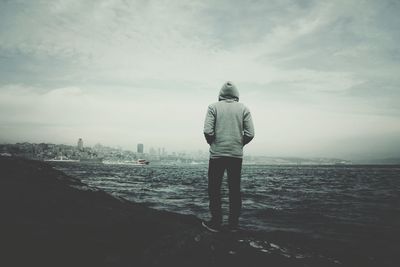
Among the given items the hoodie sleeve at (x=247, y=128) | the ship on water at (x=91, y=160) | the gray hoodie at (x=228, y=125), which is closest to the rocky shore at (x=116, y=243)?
the gray hoodie at (x=228, y=125)

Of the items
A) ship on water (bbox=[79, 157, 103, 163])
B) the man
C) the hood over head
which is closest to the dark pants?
the man

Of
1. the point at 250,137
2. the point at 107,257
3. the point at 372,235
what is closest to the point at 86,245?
the point at 107,257

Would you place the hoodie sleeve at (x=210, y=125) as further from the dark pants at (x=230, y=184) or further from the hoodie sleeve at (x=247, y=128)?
the hoodie sleeve at (x=247, y=128)

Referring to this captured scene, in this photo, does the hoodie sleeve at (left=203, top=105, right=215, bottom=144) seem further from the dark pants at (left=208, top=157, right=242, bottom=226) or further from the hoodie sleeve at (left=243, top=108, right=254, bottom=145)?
the hoodie sleeve at (left=243, top=108, right=254, bottom=145)

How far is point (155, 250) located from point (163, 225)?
141 centimetres

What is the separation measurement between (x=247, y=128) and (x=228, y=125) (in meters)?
0.43

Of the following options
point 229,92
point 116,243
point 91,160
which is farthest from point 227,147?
point 91,160

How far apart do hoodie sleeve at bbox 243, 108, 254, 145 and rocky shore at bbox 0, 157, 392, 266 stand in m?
1.85

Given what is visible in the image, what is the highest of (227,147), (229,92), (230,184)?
(229,92)

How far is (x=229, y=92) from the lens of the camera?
5.32 meters

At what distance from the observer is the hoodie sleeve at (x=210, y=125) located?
502cm

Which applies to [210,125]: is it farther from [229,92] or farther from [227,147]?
[229,92]

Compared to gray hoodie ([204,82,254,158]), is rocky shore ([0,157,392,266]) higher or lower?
lower

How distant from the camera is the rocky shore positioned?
8.78ft
